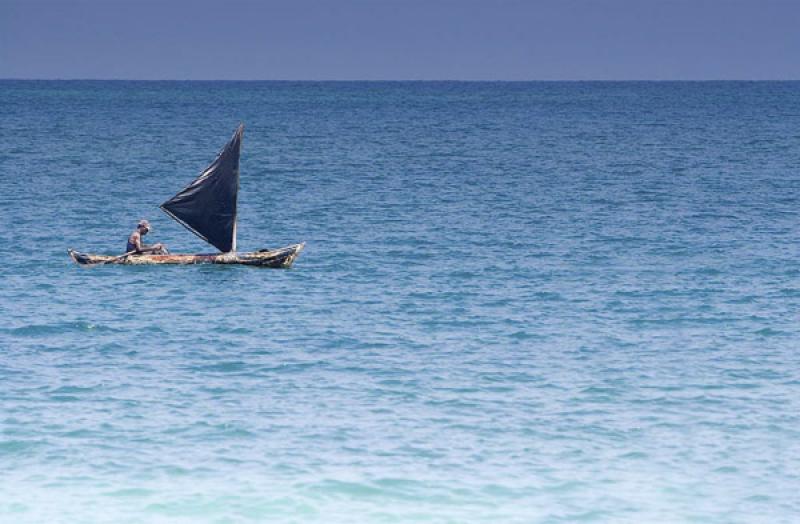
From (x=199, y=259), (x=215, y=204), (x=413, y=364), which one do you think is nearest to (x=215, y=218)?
(x=215, y=204)

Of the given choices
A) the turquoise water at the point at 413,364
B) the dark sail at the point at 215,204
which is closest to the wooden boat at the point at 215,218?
the dark sail at the point at 215,204

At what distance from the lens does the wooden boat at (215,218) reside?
42062 millimetres

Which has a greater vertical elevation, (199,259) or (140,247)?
(140,247)

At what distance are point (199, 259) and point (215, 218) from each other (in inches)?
82.9

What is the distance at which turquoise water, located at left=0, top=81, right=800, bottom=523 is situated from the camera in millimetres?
20719

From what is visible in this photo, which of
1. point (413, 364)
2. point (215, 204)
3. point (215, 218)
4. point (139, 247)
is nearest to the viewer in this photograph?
point (413, 364)

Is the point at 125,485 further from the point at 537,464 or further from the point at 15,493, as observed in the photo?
the point at 537,464

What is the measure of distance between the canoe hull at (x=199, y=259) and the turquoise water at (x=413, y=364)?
0.41 metres

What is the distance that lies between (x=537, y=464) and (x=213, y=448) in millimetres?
5779

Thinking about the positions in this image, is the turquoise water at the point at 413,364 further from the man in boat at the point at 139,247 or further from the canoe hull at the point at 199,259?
the man in boat at the point at 139,247

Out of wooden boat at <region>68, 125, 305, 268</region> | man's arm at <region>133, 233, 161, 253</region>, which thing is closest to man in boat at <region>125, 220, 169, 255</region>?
man's arm at <region>133, 233, 161, 253</region>

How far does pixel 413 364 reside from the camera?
2889 centimetres

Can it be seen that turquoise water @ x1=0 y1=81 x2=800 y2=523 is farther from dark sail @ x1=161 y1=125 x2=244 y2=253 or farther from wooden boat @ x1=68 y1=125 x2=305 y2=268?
dark sail @ x1=161 y1=125 x2=244 y2=253

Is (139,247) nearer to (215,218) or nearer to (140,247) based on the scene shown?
(140,247)
